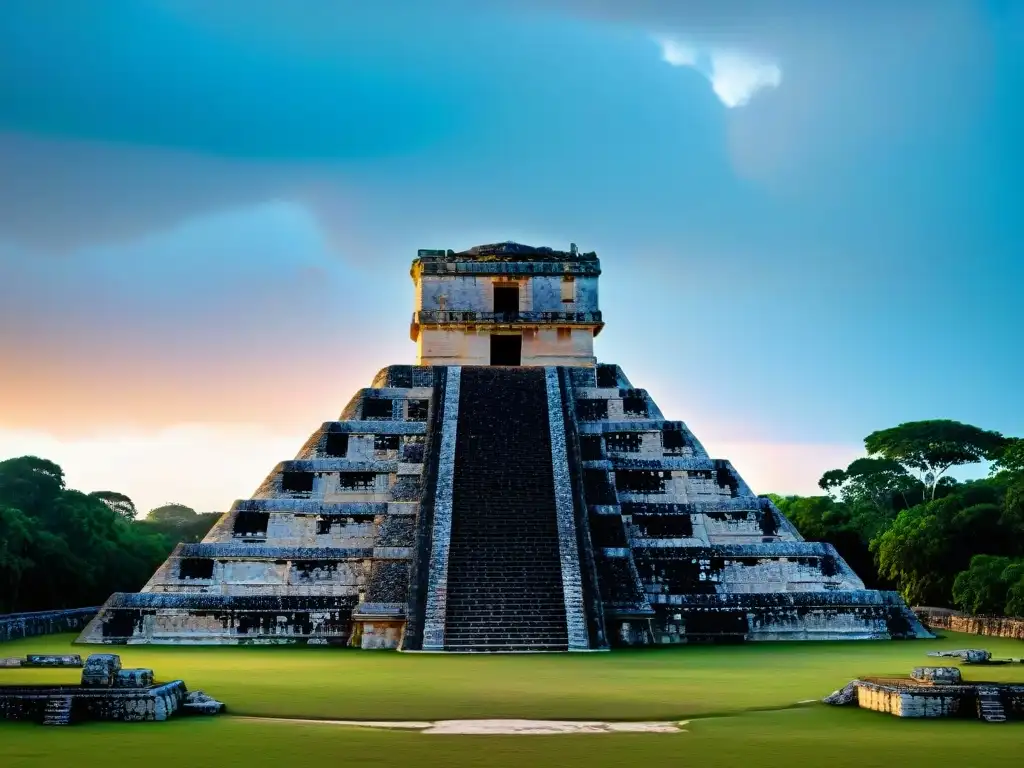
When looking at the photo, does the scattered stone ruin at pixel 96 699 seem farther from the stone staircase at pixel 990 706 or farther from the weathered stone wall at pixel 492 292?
the weathered stone wall at pixel 492 292

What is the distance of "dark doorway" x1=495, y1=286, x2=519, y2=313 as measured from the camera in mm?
23906

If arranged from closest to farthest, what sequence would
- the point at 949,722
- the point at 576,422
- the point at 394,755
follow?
the point at 394,755 → the point at 949,722 → the point at 576,422

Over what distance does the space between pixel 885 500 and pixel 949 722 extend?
113 feet

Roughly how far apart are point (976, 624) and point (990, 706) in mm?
10850

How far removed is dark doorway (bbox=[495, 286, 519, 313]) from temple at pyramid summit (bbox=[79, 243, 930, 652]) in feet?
8.58

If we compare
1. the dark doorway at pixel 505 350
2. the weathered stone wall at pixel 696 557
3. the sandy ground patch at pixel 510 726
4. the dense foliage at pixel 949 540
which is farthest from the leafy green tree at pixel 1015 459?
the sandy ground patch at pixel 510 726

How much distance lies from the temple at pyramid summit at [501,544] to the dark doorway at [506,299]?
103 inches

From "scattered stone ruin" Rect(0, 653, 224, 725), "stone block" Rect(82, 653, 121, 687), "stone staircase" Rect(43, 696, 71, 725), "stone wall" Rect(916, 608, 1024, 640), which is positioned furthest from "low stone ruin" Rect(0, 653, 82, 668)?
"stone wall" Rect(916, 608, 1024, 640)

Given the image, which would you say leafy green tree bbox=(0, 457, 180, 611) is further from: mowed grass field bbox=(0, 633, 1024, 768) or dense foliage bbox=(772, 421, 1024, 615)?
dense foliage bbox=(772, 421, 1024, 615)

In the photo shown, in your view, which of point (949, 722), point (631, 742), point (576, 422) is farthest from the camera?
point (576, 422)

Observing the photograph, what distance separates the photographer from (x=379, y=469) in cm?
1819

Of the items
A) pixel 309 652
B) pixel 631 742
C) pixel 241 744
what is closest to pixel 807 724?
pixel 631 742

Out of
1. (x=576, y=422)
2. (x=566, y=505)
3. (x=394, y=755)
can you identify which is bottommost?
(x=394, y=755)

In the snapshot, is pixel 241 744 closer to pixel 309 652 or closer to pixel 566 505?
pixel 309 652
